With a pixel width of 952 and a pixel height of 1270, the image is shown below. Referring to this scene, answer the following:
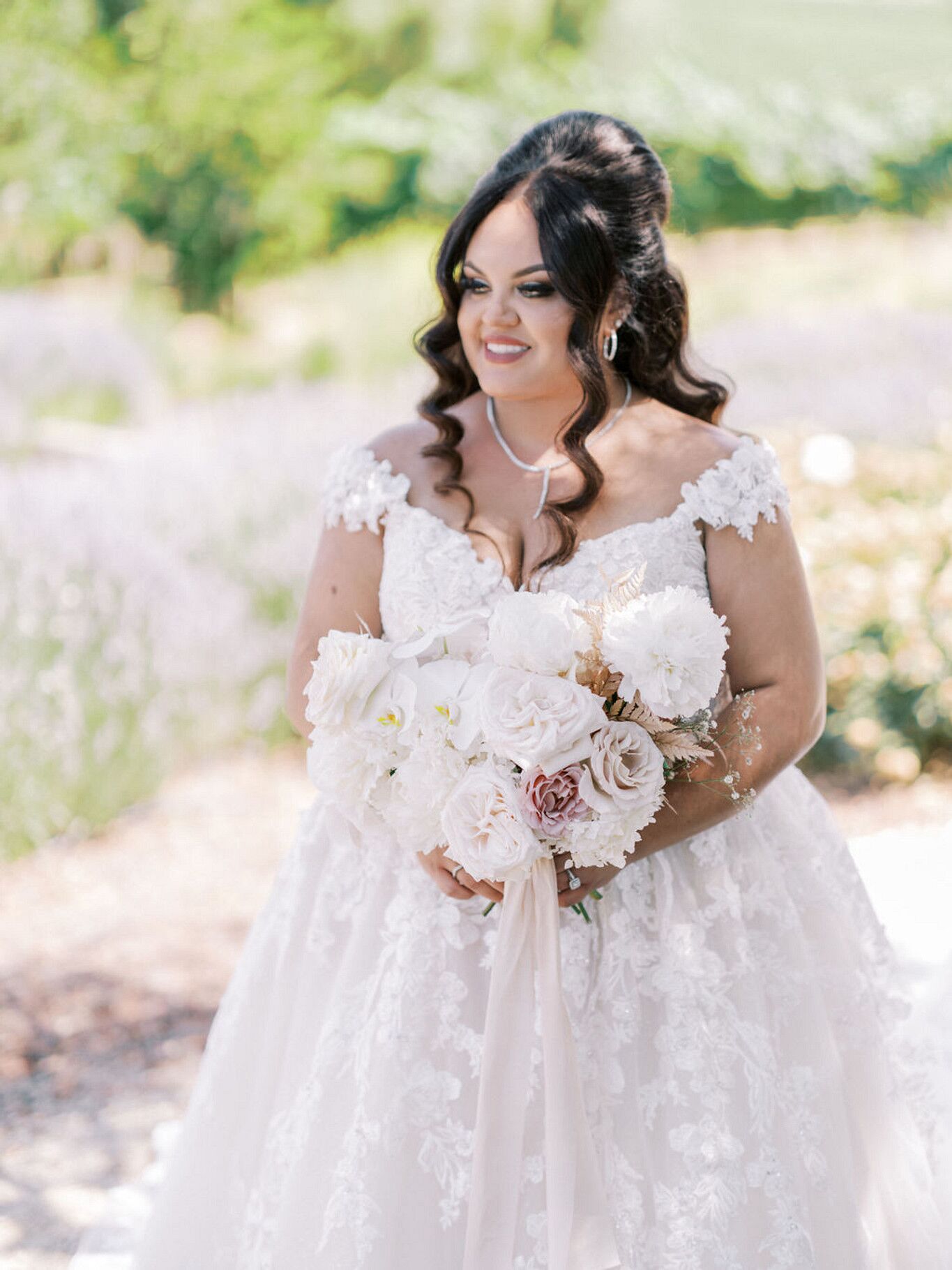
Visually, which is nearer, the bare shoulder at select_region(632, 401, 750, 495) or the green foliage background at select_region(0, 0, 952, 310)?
the bare shoulder at select_region(632, 401, 750, 495)

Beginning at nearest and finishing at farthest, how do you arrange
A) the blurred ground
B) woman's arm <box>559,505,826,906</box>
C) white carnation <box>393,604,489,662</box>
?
1. white carnation <box>393,604,489,662</box>
2. woman's arm <box>559,505,826,906</box>
3. the blurred ground

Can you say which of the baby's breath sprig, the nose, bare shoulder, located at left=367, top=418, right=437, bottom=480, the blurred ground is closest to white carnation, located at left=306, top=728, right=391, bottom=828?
the baby's breath sprig

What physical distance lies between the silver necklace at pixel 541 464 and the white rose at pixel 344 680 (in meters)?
0.55

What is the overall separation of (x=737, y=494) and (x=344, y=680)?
832 mm

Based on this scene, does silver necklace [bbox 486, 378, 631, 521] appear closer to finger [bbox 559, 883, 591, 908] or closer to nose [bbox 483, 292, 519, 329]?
nose [bbox 483, 292, 519, 329]

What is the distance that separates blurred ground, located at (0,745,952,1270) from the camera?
3191 millimetres

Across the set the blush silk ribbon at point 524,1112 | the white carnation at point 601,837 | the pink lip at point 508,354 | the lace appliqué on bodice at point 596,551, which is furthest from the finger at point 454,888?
the pink lip at point 508,354

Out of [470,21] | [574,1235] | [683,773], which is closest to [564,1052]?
[574,1235]

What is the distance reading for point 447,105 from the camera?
17344mm

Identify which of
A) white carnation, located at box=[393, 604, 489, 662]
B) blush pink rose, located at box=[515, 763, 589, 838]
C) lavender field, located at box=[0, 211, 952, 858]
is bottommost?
blush pink rose, located at box=[515, 763, 589, 838]

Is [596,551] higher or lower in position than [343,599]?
lower

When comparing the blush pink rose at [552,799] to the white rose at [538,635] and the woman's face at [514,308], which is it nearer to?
the white rose at [538,635]

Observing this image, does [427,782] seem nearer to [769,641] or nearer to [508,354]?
[769,641]

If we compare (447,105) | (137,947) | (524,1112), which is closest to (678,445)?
(524,1112)
